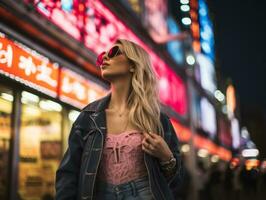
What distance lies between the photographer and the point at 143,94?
226 centimetres

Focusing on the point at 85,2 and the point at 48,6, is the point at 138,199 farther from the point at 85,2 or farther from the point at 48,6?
the point at 85,2

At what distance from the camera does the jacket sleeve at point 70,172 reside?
6.88ft

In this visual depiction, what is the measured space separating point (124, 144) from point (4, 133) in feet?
13.5

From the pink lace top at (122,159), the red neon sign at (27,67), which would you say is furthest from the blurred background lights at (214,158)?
the pink lace top at (122,159)

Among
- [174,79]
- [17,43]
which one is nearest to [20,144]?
[17,43]

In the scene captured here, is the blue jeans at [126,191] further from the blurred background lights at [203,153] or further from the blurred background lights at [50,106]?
the blurred background lights at [203,153]

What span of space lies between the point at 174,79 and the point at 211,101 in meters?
11.5

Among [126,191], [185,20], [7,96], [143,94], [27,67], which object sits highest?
[185,20]

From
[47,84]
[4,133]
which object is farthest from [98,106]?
[47,84]

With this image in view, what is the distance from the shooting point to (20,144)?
20.4 ft

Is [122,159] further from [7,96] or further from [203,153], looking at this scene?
[203,153]

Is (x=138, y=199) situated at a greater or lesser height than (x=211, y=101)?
lesser

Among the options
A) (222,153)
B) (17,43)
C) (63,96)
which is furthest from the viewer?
(222,153)

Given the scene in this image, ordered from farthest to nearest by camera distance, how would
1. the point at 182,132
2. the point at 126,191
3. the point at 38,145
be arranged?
the point at 182,132 < the point at 38,145 < the point at 126,191
